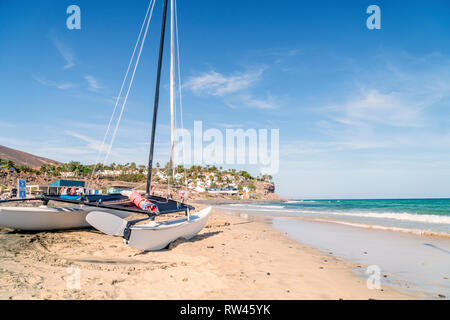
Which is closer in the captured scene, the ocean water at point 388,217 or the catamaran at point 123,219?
the catamaran at point 123,219

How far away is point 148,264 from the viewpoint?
6324mm

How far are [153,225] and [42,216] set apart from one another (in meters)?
4.44

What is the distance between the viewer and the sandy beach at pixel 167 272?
14.6 ft

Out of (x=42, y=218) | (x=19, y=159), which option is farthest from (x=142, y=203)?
(x=19, y=159)

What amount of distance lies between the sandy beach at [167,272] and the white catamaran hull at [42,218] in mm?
382

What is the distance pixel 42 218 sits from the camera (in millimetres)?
9125

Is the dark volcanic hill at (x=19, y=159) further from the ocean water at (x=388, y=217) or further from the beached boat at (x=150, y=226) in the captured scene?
the beached boat at (x=150, y=226)

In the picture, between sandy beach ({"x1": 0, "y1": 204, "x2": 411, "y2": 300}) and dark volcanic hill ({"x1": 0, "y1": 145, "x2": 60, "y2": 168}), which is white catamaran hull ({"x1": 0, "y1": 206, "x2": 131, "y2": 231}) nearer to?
sandy beach ({"x1": 0, "y1": 204, "x2": 411, "y2": 300})

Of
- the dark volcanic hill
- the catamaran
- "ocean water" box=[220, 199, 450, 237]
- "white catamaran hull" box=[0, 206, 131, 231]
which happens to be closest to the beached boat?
the catamaran

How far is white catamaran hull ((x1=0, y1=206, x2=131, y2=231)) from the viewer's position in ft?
27.6

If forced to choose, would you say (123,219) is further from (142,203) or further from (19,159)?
(19,159)

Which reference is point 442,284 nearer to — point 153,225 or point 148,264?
point 148,264

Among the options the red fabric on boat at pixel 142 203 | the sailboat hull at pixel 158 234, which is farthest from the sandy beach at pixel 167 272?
the red fabric on boat at pixel 142 203
